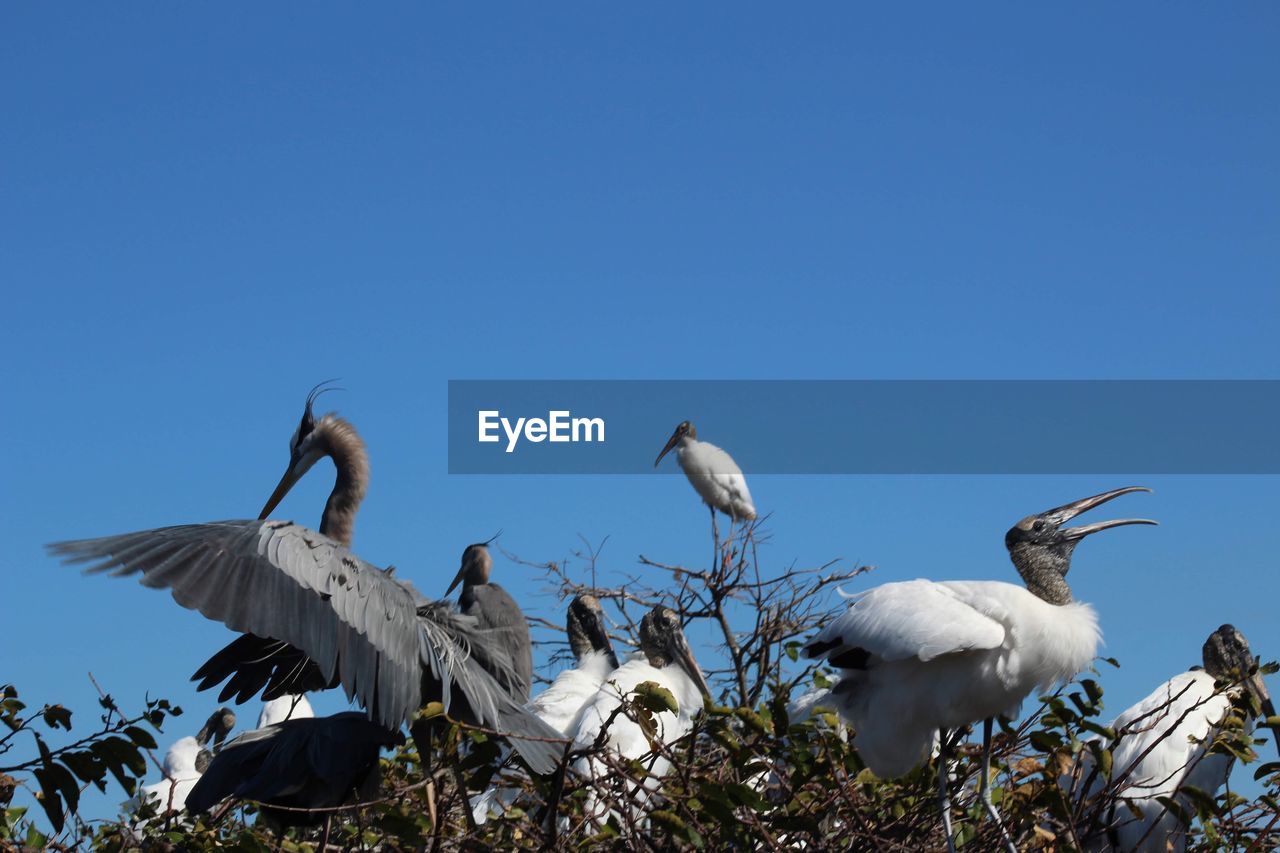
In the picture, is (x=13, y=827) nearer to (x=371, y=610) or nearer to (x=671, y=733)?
(x=371, y=610)

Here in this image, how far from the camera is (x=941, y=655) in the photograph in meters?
5.23

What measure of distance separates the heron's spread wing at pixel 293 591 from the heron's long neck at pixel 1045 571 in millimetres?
2156

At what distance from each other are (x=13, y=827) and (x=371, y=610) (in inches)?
43.7

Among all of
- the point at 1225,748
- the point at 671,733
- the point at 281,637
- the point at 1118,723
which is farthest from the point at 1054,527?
the point at 281,637

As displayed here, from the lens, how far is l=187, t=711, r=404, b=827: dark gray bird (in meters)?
5.12

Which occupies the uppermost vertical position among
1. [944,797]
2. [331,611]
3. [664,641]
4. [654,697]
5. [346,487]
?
[346,487]

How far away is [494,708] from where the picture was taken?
4.85 metres

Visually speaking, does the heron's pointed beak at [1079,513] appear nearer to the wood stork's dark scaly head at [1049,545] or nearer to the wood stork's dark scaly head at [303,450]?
the wood stork's dark scaly head at [1049,545]

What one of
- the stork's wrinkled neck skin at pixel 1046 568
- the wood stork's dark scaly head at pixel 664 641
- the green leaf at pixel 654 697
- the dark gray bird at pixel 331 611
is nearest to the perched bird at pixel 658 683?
the wood stork's dark scaly head at pixel 664 641

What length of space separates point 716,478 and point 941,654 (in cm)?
993

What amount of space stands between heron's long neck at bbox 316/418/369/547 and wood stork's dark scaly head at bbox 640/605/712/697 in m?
1.75

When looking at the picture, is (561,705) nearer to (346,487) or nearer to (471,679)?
(346,487)

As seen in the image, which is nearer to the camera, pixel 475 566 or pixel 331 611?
pixel 331 611

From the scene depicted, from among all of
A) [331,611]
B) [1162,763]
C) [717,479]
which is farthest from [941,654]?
[717,479]
